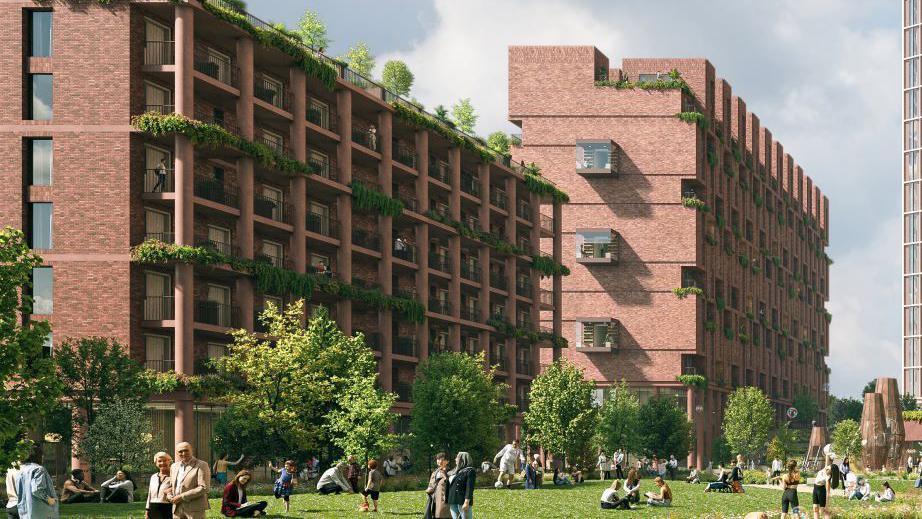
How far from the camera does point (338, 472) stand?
47625 mm

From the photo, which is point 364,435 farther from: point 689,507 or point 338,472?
point 689,507

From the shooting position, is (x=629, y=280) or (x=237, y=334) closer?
(x=237, y=334)

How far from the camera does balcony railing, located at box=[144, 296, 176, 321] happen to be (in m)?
60.9

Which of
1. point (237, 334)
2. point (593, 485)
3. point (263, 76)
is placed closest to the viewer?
point (237, 334)

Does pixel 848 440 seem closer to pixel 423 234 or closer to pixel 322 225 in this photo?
pixel 423 234

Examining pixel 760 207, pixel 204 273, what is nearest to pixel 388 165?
pixel 204 273

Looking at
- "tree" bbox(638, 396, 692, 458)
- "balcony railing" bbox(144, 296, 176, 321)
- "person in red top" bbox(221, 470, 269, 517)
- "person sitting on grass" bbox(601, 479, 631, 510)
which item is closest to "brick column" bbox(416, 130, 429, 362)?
"tree" bbox(638, 396, 692, 458)

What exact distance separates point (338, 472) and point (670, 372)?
7019 centimetres

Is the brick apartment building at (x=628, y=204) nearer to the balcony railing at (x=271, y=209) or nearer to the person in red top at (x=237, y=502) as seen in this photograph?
the balcony railing at (x=271, y=209)

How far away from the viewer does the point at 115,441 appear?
55.3m

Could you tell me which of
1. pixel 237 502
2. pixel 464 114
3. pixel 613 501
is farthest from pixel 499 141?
pixel 237 502

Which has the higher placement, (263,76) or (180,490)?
(263,76)

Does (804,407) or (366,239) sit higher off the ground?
(366,239)

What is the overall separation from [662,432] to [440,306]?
17.9 meters
